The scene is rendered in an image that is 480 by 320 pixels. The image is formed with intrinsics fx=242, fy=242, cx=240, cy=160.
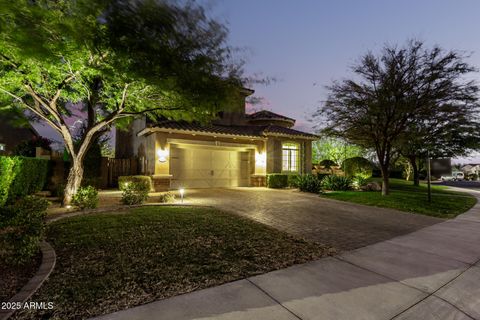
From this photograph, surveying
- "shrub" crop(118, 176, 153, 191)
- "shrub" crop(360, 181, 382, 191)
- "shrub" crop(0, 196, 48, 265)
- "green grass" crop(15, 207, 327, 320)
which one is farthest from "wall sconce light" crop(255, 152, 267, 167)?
"shrub" crop(0, 196, 48, 265)

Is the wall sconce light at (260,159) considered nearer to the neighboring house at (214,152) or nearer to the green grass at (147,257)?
the neighboring house at (214,152)

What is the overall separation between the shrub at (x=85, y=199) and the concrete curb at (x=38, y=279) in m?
3.76

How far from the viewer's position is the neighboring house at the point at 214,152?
1371 centimetres

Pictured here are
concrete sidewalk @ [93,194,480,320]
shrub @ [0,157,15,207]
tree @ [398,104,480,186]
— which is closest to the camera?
concrete sidewalk @ [93,194,480,320]

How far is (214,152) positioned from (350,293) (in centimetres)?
1397

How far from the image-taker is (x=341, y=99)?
12008 millimetres

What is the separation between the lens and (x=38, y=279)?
318 centimetres

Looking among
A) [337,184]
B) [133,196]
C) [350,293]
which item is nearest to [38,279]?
[350,293]

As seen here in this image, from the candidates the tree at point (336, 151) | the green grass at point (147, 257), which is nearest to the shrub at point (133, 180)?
the green grass at point (147, 257)

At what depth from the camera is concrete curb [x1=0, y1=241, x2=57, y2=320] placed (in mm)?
2679

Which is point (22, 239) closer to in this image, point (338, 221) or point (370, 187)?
point (338, 221)

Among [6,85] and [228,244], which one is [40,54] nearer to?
[6,85]

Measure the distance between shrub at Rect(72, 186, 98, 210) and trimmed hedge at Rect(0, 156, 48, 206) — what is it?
2028 millimetres

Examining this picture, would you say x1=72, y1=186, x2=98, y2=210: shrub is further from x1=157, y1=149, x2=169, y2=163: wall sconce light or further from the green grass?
x1=157, y1=149, x2=169, y2=163: wall sconce light
